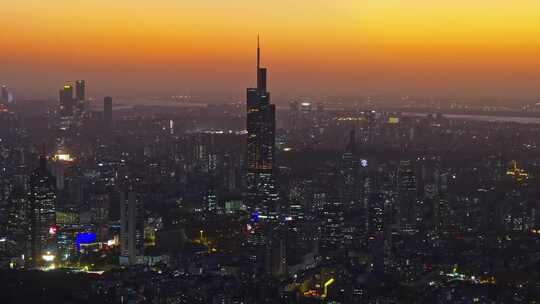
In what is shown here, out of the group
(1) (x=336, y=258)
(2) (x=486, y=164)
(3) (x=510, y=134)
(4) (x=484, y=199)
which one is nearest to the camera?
(1) (x=336, y=258)

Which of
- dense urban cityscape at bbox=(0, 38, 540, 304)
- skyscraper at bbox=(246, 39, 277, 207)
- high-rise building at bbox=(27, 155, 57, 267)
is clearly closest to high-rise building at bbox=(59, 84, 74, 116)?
dense urban cityscape at bbox=(0, 38, 540, 304)

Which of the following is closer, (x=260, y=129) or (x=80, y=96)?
(x=260, y=129)

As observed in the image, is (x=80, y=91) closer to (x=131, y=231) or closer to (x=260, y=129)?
(x=260, y=129)

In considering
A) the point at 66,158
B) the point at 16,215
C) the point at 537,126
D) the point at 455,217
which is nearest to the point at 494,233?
the point at 455,217

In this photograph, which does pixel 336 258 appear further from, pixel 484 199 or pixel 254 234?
pixel 484 199

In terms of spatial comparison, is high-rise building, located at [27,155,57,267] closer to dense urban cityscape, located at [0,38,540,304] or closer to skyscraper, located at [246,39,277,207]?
dense urban cityscape, located at [0,38,540,304]

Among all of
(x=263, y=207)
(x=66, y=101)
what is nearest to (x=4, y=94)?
(x=66, y=101)

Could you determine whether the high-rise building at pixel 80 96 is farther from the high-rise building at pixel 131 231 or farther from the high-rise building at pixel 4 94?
the high-rise building at pixel 131 231
